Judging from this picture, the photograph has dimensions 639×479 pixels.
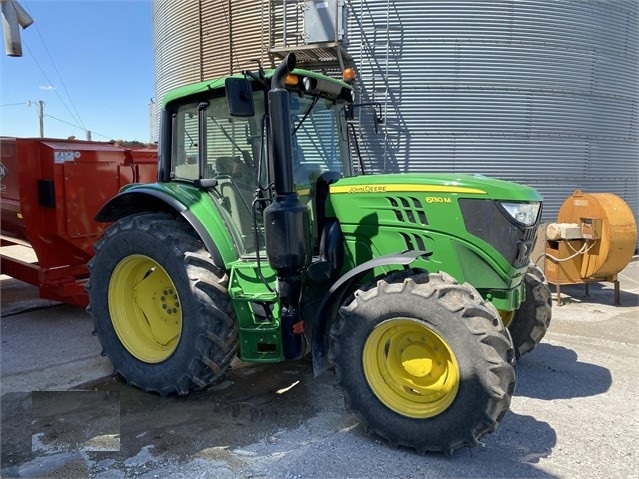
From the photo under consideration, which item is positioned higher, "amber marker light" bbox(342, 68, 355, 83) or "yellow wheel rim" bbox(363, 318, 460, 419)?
"amber marker light" bbox(342, 68, 355, 83)

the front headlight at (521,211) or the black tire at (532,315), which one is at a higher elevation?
the front headlight at (521,211)

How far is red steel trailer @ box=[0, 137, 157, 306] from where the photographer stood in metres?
5.55

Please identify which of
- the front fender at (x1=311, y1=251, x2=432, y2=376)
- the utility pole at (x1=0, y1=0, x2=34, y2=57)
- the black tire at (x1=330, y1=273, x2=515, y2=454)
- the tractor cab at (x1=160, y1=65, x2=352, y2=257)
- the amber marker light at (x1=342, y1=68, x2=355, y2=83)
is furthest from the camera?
the utility pole at (x1=0, y1=0, x2=34, y2=57)

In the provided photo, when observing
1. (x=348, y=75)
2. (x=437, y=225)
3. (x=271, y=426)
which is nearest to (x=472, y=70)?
(x=348, y=75)

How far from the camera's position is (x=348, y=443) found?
3098 millimetres

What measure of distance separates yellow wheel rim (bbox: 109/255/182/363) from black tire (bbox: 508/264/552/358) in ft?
9.20

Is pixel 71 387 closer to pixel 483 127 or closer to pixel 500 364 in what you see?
pixel 500 364

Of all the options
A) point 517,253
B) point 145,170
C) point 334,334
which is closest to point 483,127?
point 145,170

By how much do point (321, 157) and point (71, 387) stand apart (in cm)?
273

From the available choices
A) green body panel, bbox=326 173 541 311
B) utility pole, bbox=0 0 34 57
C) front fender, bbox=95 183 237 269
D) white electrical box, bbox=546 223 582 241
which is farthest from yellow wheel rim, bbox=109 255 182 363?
white electrical box, bbox=546 223 582 241

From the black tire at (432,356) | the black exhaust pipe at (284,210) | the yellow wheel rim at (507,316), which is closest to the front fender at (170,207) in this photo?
the black exhaust pipe at (284,210)

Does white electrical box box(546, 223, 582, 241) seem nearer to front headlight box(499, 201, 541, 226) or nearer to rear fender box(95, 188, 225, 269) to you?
front headlight box(499, 201, 541, 226)

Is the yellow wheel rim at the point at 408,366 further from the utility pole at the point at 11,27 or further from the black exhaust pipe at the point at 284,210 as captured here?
the utility pole at the point at 11,27

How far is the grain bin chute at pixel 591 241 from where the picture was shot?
6.41 metres
